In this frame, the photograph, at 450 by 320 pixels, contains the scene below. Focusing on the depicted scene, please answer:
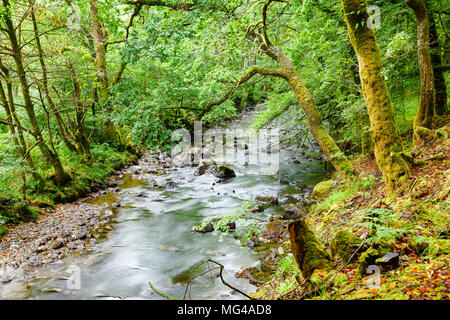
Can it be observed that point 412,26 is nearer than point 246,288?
No

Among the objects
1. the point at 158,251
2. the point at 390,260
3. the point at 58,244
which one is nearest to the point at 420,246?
the point at 390,260

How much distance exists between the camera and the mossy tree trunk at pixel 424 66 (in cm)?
550

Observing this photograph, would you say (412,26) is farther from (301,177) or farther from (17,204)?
(17,204)

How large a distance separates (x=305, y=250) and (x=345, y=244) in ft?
1.56

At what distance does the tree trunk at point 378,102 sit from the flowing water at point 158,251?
11.0 ft

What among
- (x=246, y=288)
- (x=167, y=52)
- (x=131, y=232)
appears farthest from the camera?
(x=167, y=52)

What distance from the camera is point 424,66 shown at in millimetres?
5781

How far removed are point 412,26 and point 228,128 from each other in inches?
701

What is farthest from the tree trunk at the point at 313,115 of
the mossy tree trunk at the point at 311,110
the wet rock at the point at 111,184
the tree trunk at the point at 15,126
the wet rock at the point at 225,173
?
the wet rock at the point at 111,184

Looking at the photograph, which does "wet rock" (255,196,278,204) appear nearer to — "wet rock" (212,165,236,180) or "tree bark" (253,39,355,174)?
"tree bark" (253,39,355,174)

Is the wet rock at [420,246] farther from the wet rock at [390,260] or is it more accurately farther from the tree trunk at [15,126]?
the tree trunk at [15,126]

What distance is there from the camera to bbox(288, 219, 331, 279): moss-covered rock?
11.2 feet
